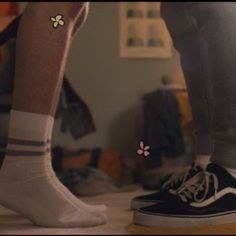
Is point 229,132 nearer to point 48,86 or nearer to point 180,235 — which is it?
point 180,235

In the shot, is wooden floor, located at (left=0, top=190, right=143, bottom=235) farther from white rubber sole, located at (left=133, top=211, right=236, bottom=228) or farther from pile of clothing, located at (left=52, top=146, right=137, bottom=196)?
pile of clothing, located at (left=52, top=146, right=137, bottom=196)

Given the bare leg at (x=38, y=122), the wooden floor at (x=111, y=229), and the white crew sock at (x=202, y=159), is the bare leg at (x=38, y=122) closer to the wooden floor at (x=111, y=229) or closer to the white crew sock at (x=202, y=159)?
the wooden floor at (x=111, y=229)

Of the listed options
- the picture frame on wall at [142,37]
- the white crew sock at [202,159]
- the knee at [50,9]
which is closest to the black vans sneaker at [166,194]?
the white crew sock at [202,159]

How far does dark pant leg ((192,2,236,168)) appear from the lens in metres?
1.00

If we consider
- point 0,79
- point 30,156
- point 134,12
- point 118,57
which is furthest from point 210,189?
point 118,57

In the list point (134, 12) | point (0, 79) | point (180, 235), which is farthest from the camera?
point (134, 12)

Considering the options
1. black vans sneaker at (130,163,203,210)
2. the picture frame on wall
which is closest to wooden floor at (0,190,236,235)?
black vans sneaker at (130,163,203,210)

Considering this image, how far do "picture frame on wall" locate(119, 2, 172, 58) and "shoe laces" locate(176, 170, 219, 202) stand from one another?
4.54ft

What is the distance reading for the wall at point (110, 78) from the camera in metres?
2.55

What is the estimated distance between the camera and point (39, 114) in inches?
36.3

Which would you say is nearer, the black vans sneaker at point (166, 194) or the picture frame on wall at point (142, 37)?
the black vans sneaker at point (166, 194)

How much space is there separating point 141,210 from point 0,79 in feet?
1.88

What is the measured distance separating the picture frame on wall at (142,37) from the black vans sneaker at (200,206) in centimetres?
141

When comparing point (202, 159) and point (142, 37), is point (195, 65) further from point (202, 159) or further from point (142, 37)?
point (142, 37)
